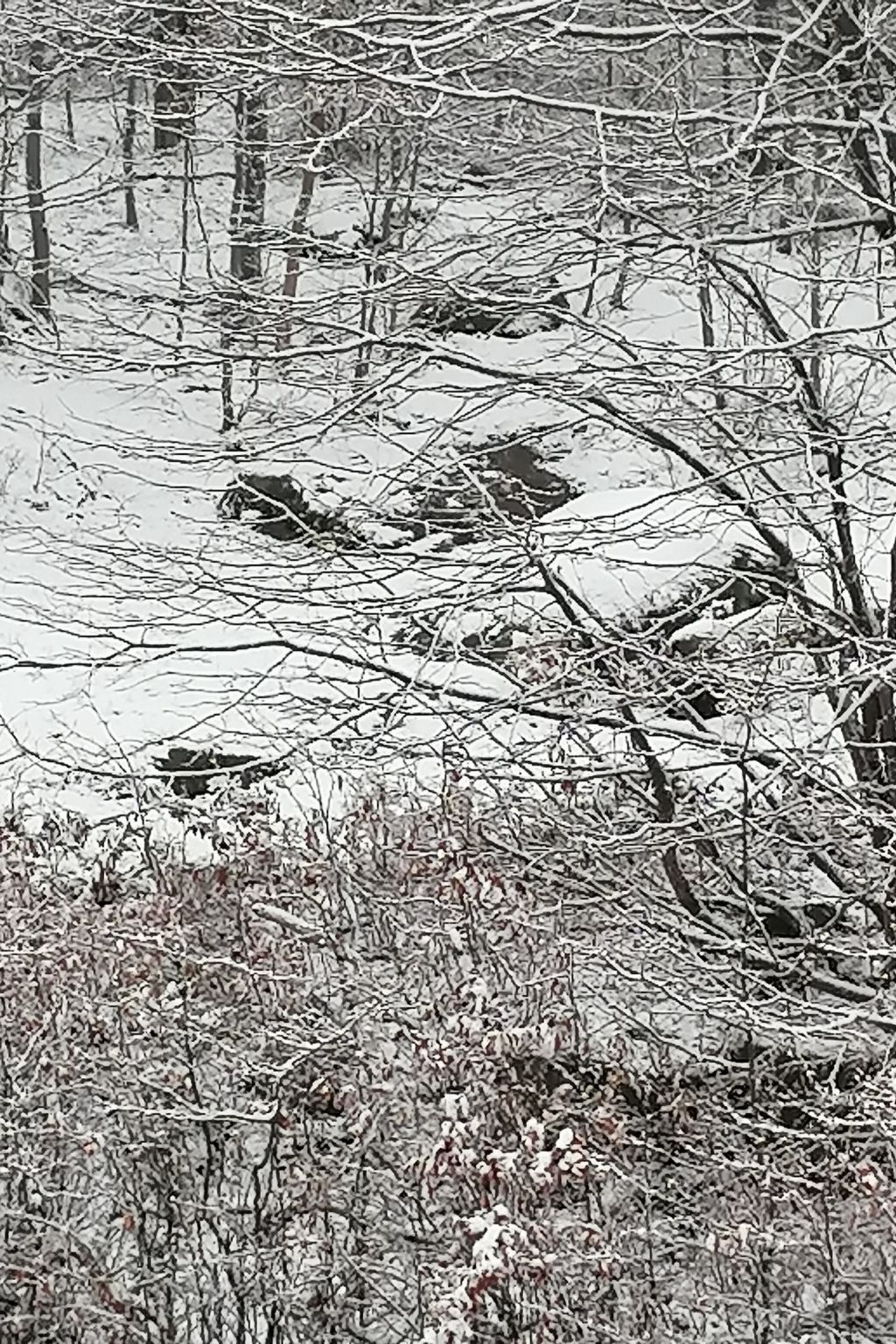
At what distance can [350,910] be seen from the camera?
6.24 m

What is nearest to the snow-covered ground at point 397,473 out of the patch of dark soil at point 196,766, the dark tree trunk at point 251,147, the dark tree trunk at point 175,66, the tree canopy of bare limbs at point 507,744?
the tree canopy of bare limbs at point 507,744

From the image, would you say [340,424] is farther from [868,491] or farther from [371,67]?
[868,491]

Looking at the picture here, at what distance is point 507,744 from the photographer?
5.22 meters

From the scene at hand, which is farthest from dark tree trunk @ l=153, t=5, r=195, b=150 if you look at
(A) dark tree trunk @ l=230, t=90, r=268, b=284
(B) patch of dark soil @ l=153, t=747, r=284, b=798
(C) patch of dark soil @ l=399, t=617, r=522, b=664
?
(B) patch of dark soil @ l=153, t=747, r=284, b=798

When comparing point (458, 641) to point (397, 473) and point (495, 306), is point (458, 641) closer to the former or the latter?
point (397, 473)

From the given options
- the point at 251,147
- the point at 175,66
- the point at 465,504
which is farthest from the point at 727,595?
the point at 175,66

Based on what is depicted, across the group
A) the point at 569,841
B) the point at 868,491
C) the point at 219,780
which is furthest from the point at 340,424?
the point at 219,780

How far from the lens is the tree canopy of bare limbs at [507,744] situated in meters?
4.31

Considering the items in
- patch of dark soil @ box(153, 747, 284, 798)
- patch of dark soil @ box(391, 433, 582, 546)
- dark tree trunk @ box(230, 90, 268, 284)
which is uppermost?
dark tree trunk @ box(230, 90, 268, 284)

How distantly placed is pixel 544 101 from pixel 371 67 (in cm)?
54

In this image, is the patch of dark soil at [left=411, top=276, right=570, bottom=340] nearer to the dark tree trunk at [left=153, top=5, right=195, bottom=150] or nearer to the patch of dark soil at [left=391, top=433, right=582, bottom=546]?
the patch of dark soil at [left=391, top=433, right=582, bottom=546]

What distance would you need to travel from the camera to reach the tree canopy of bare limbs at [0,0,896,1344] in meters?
4.31

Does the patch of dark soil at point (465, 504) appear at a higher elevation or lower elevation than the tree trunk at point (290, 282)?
lower

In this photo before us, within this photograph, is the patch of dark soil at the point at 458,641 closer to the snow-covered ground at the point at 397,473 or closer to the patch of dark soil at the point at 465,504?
the snow-covered ground at the point at 397,473
